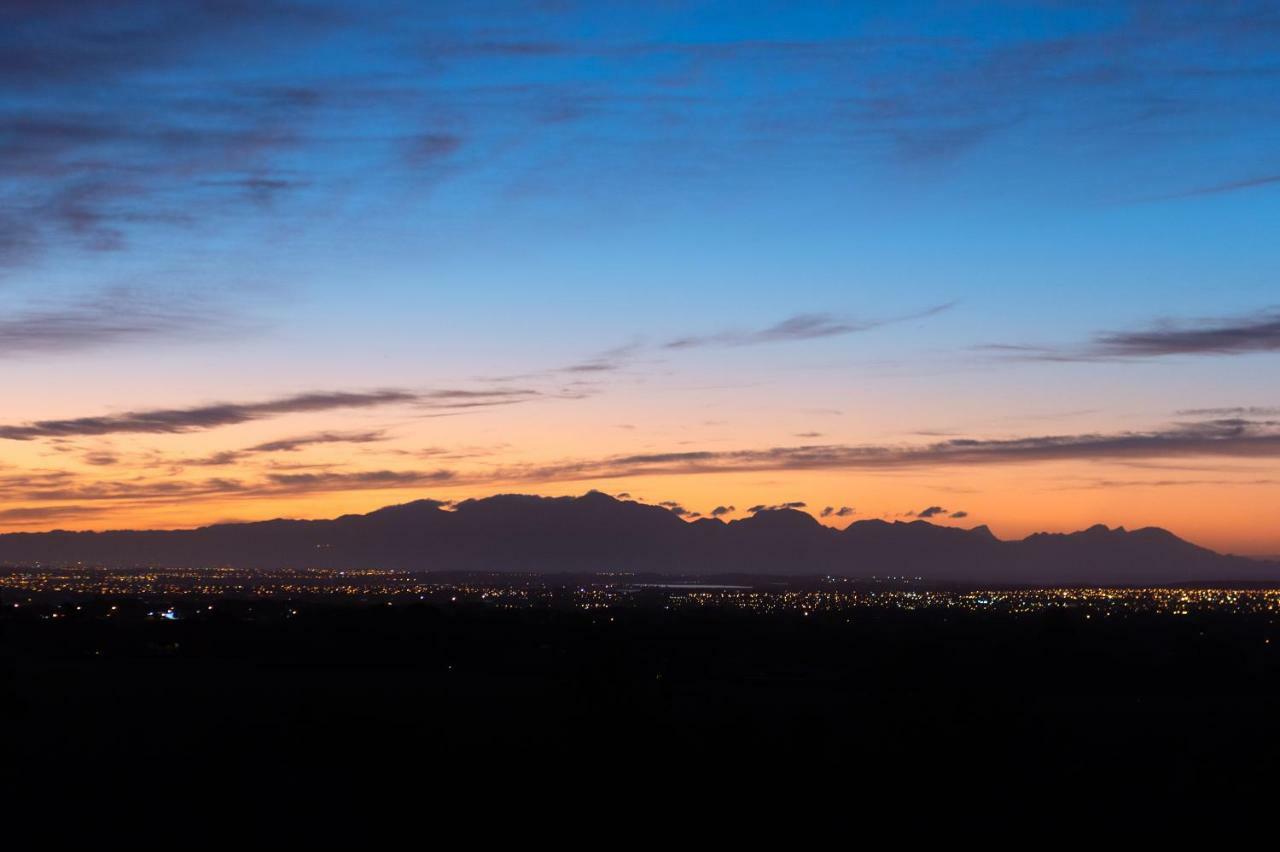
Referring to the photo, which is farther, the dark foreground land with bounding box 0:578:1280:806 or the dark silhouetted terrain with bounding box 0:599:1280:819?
the dark foreground land with bounding box 0:578:1280:806

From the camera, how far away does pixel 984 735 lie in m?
44.5

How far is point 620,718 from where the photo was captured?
40.1 metres

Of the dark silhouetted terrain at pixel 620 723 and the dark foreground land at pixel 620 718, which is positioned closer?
the dark silhouetted terrain at pixel 620 723

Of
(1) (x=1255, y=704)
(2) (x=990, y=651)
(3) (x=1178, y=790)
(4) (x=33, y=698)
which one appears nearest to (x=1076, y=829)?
(3) (x=1178, y=790)

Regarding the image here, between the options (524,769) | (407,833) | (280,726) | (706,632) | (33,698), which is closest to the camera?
(407,833)

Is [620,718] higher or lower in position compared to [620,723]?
higher

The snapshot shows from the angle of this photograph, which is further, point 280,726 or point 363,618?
point 363,618

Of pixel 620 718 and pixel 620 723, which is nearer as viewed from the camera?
pixel 620 723

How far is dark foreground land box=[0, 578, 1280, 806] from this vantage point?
38594 millimetres

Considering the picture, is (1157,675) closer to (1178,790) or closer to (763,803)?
(1178,790)

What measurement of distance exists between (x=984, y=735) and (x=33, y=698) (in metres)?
38.3

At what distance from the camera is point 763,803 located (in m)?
34.8

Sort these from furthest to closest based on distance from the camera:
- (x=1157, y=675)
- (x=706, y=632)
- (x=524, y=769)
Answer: (x=706, y=632) → (x=1157, y=675) → (x=524, y=769)

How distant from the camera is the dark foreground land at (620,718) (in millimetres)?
38594
